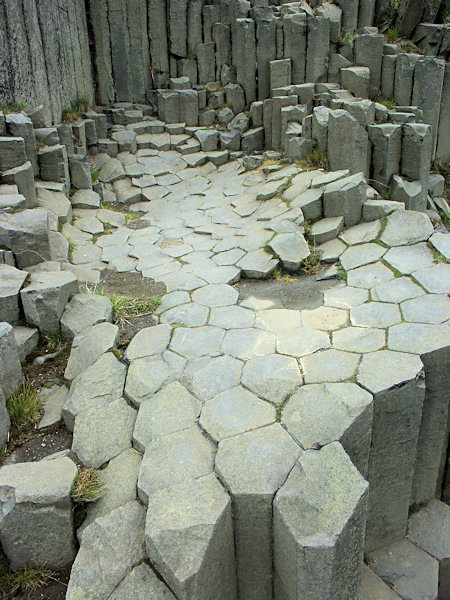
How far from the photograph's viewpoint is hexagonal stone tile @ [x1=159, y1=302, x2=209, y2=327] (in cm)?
423

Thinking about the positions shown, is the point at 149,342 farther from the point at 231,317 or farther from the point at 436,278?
the point at 436,278

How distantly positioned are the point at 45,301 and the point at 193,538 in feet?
7.82

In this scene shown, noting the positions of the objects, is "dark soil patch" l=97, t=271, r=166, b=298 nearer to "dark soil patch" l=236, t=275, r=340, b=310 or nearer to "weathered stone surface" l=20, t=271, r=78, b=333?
"weathered stone surface" l=20, t=271, r=78, b=333

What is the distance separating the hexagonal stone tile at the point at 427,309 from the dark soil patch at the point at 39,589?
284 cm

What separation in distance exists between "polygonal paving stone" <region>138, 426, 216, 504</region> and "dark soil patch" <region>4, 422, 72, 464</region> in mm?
718

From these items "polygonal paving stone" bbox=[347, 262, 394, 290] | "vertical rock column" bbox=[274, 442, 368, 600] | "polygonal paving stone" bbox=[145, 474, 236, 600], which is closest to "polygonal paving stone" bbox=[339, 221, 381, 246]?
"polygonal paving stone" bbox=[347, 262, 394, 290]

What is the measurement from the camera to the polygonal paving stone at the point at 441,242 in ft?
15.4

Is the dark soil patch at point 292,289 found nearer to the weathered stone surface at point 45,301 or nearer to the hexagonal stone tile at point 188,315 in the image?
the hexagonal stone tile at point 188,315

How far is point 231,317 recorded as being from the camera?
4.25 meters

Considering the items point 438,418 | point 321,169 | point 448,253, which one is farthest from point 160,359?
point 321,169

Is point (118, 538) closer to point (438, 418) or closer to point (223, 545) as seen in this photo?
point (223, 545)

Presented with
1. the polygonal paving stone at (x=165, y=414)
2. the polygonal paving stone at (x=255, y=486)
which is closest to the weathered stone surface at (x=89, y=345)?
the polygonal paving stone at (x=165, y=414)

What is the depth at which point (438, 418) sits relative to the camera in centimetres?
381

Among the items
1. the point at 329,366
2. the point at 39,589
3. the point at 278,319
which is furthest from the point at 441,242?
the point at 39,589
